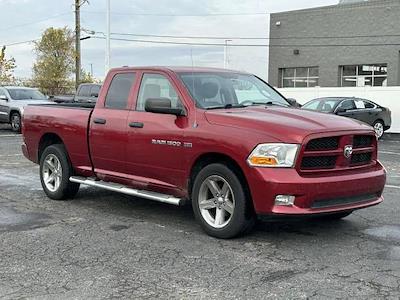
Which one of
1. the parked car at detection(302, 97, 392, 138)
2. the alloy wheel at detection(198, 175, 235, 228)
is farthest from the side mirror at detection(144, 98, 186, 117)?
the parked car at detection(302, 97, 392, 138)

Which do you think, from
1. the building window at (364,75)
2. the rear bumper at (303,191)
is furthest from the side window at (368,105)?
the rear bumper at (303,191)

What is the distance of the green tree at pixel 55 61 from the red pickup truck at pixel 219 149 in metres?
40.8

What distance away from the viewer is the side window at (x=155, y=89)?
6785mm

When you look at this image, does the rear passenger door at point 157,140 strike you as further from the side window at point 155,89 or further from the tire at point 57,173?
the tire at point 57,173

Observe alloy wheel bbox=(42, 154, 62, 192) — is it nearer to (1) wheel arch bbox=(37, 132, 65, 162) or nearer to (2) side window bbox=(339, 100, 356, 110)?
(1) wheel arch bbox=(37, 132, 65, 162)

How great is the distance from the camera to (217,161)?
621 cm

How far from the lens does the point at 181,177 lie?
6.48 m

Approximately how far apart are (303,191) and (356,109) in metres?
16.0

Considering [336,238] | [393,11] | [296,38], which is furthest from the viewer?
[296,38]

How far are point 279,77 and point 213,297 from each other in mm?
36744

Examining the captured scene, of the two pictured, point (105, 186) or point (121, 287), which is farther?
point (105, 186)

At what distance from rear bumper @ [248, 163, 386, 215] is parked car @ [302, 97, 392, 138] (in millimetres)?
14149

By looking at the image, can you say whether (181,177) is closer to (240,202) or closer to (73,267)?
(240,202)

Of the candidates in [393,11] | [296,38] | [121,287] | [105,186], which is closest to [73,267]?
[121,287]
